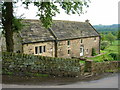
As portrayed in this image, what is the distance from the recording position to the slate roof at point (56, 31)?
72.1 feet

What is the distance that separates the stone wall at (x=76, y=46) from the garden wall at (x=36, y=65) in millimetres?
12918

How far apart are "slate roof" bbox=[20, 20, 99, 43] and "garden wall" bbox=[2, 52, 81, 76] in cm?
990

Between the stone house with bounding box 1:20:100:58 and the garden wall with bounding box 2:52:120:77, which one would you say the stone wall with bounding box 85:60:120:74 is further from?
the stone house with bounding box 1:20:100:58

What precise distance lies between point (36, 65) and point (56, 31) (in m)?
16.6

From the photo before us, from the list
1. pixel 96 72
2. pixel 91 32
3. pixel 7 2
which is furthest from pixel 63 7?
pixel 91 32

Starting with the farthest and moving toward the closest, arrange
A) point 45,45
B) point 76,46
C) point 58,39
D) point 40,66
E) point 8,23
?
point 76,46 < point 58,39 < point 45,45 < point 8,23 < point 40,66

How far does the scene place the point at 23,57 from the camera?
10453mm

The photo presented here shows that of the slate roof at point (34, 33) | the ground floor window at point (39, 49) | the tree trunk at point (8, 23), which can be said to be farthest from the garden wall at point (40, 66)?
the ground floor window at point (39, 49)

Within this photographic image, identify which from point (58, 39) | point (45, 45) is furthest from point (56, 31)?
point (45, 45)

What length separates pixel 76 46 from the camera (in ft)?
96.2

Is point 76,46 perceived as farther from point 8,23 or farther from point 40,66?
point 40,66

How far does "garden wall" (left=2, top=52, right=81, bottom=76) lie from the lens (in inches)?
405

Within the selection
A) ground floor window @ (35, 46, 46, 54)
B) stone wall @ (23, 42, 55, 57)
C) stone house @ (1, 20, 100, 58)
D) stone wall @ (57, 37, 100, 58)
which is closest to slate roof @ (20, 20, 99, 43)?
stone house @ (1, 20, 100, 58)

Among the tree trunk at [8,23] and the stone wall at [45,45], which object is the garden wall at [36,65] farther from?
the stone wall at [45,45]
